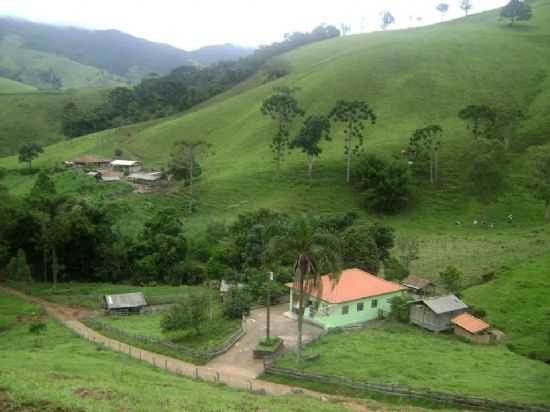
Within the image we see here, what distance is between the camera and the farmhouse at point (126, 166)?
9706cm

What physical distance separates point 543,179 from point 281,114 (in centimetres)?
4715

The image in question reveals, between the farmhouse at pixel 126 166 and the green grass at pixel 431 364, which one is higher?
the farmhouse at pixel 126 166

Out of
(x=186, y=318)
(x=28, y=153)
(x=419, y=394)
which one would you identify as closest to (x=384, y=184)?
(x=186, y=318)

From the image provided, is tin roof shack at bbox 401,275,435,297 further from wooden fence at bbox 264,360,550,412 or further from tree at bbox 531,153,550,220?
tree at bbox 531,153,550,220

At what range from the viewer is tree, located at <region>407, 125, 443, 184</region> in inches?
3324

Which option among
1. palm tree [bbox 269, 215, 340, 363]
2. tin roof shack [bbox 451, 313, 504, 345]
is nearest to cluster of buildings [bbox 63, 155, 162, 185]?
tin roof shack [bbox 451, 313, 504, 345]

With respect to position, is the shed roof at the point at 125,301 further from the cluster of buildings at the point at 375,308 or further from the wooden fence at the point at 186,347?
the cluster of buildings at the point at 375,308

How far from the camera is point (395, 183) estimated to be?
76875 mm

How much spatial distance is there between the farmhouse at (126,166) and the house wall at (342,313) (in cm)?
6053

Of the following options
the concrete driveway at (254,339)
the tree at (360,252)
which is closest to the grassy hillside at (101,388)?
the concrete driveway at (254,339)

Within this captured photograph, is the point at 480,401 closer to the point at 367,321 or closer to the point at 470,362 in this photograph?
the point at 470,362

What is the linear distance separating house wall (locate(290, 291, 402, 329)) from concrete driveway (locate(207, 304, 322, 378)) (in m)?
0.78

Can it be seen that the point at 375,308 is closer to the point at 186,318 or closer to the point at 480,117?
the point at 186,318

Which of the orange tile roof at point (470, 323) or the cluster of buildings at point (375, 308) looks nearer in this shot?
the orange tile roof at point (470, 323)
